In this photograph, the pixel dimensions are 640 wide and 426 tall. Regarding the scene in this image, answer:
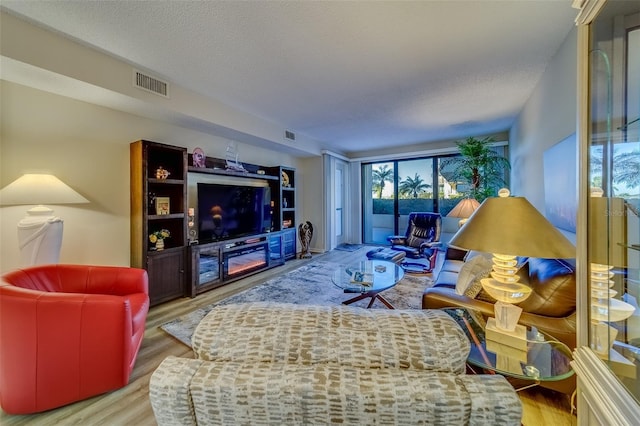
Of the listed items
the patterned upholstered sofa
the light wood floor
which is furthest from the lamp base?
the patterned upholstered sofa

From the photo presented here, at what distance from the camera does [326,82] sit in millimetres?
2881

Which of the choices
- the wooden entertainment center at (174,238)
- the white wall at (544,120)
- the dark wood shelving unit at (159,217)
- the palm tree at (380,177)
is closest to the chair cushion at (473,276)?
the white wall at (544,120)

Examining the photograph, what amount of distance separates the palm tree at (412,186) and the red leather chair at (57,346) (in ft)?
19.4

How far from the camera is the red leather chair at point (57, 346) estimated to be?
1448 millimetres

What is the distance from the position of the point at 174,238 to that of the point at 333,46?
2998mm

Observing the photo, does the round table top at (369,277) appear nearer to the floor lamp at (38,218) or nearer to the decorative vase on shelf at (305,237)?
the decorative vase on shelf at (305,237)

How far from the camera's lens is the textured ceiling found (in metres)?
1.80

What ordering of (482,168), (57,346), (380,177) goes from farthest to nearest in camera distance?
1. (380,177)
2. (482,168)
3. (57,346)

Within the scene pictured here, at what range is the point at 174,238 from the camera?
3369mm

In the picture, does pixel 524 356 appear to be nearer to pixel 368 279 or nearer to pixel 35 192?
pixel 368 279

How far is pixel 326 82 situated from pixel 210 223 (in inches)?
99.3

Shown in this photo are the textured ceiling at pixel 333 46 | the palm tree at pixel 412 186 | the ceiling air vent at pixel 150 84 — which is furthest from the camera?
the palm tree at pixel 412 186

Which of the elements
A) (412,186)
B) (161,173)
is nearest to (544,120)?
(412,186)

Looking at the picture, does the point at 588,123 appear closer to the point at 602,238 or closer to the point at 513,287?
the point at 602,238
